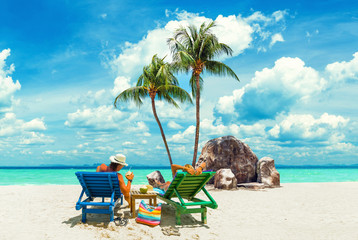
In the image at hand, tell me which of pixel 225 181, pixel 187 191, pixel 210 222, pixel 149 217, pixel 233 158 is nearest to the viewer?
pixel 149 217

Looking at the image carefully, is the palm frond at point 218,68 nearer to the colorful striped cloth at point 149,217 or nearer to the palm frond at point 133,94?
the palm frond at point 133,94

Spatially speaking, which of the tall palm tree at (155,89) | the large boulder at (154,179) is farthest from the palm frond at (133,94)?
the large boulder at (154,179)

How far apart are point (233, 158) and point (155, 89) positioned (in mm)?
5403

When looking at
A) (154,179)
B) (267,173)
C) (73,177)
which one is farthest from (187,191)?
(73,177)

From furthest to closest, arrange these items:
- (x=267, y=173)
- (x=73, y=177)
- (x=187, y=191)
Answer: (x=73, y=177) → (x=267, y=173) → (x=187, y=191)

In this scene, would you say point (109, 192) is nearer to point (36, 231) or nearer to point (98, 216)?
point (98, 216)

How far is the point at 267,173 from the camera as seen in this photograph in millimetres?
14109

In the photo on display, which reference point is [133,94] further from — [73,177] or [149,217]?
[73,177]

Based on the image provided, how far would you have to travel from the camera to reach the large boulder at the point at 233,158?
47.2 feet

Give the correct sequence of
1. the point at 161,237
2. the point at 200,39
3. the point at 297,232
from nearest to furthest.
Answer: the point at 161,237 < the point at 297,232 < the point at 200,39

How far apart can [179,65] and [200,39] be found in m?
1.66

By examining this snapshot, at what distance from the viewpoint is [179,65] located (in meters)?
15.4

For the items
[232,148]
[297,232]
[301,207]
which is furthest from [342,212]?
[232,148]

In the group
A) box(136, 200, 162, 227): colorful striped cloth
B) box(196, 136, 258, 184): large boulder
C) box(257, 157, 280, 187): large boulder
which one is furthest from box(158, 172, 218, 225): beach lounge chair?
box(257, 157, 280, 187): large boulder
